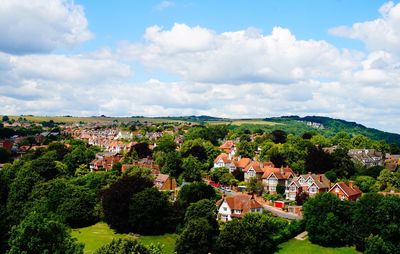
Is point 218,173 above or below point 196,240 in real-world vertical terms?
above

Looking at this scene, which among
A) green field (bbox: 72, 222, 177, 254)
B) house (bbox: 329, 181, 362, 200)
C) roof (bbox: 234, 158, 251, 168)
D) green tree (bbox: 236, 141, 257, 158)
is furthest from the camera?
green tree (bbox: 236, 141, 257, 158)

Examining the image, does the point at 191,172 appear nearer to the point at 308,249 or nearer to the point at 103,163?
the point at 103,163

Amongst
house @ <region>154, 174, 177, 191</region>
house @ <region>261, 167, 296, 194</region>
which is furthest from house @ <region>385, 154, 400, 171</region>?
house @ <region>154, 174, 177, 191</region>

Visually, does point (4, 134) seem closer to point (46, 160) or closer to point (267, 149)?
point (46, 160)

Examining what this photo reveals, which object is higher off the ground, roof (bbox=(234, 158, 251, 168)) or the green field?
roof (bbox=(234, 158, 251, 168))

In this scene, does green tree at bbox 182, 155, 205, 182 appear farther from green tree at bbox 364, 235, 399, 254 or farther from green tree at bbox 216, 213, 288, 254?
green tree at bbox 364, 235, 399, 254

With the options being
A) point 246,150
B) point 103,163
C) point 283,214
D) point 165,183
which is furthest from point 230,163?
point 283,214

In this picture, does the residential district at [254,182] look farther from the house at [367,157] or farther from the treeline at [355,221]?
the house at [367,157]
